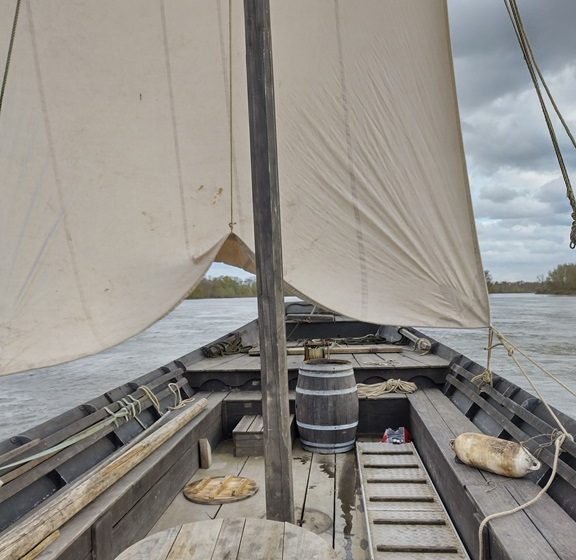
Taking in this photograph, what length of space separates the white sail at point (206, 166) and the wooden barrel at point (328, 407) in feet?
5.81

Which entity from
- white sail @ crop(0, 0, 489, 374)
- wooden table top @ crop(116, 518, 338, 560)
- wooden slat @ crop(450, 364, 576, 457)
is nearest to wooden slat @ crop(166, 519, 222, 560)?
wooden table top @ crop(116, 518, 338, 560)

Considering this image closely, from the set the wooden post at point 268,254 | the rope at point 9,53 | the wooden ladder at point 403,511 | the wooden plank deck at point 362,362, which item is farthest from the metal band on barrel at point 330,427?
the rope at point 9,53

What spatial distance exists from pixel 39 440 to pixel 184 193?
1516mm

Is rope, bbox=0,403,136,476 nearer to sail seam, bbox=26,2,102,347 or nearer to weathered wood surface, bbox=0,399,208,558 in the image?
weathered wood surface, bbox=0,399,208,558

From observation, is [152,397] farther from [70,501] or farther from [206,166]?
[206,166]

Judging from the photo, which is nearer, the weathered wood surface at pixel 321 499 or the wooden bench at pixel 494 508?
the wooden bench at pixel 494 508

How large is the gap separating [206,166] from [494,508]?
1.95 m

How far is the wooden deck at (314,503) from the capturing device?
2912mm

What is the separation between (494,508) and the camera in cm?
229

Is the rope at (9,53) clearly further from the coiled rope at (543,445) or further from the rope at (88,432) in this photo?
the coiled rope at (543,445)

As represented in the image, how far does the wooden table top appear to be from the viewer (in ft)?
5.26

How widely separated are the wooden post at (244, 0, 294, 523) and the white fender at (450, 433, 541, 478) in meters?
1.18

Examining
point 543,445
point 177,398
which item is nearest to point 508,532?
point 543,445

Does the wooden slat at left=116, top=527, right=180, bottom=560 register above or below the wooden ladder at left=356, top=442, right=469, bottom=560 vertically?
above
